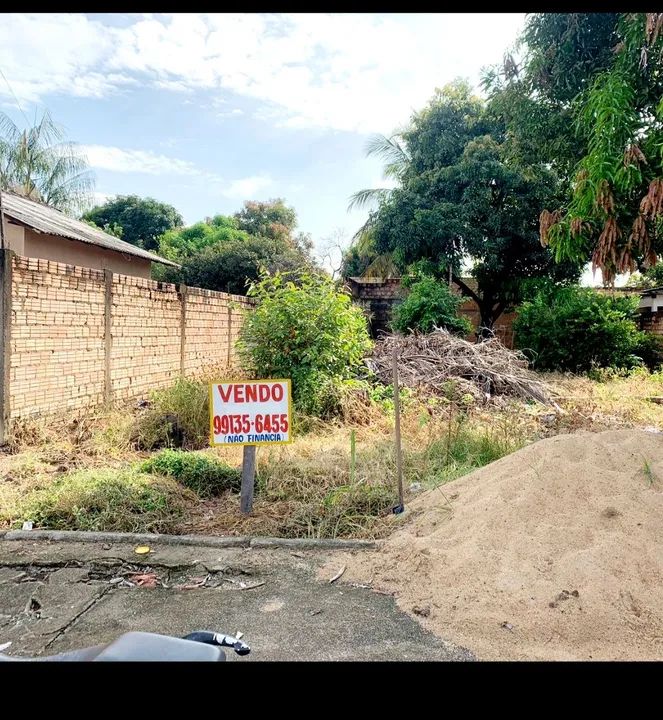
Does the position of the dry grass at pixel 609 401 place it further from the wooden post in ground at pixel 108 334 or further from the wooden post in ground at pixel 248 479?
the wooden post in ground at pixel 108 334

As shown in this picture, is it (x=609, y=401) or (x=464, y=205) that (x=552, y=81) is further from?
(x=464, y=205)

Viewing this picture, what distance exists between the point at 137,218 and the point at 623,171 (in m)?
29.6

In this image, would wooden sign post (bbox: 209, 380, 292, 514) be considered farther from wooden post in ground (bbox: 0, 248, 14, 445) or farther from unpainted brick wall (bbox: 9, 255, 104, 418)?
unpainted brick wall (bbox: 9, 255, 104, 418)

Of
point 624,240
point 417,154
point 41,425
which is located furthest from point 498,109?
point 417,154

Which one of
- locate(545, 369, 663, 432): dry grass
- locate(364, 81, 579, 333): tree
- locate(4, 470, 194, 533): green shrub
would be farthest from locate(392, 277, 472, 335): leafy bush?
locate(4, 470, 194, 533): green shrub

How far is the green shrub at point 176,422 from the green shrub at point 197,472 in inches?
52.3

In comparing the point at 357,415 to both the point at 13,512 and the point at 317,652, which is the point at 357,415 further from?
the point at 317,652

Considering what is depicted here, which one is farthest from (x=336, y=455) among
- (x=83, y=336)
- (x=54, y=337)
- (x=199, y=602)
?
(x=83, y=336)

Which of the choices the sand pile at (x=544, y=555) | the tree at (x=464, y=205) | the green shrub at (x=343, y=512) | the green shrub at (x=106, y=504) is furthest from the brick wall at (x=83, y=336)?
the tree at (x=464, y=205)

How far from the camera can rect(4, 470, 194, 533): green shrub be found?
4125mm

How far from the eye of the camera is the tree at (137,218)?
30.5 metres

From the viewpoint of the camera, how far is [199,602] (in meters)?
3.06

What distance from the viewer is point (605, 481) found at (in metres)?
3.73

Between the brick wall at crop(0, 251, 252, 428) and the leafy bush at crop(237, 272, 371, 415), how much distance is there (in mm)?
1735
